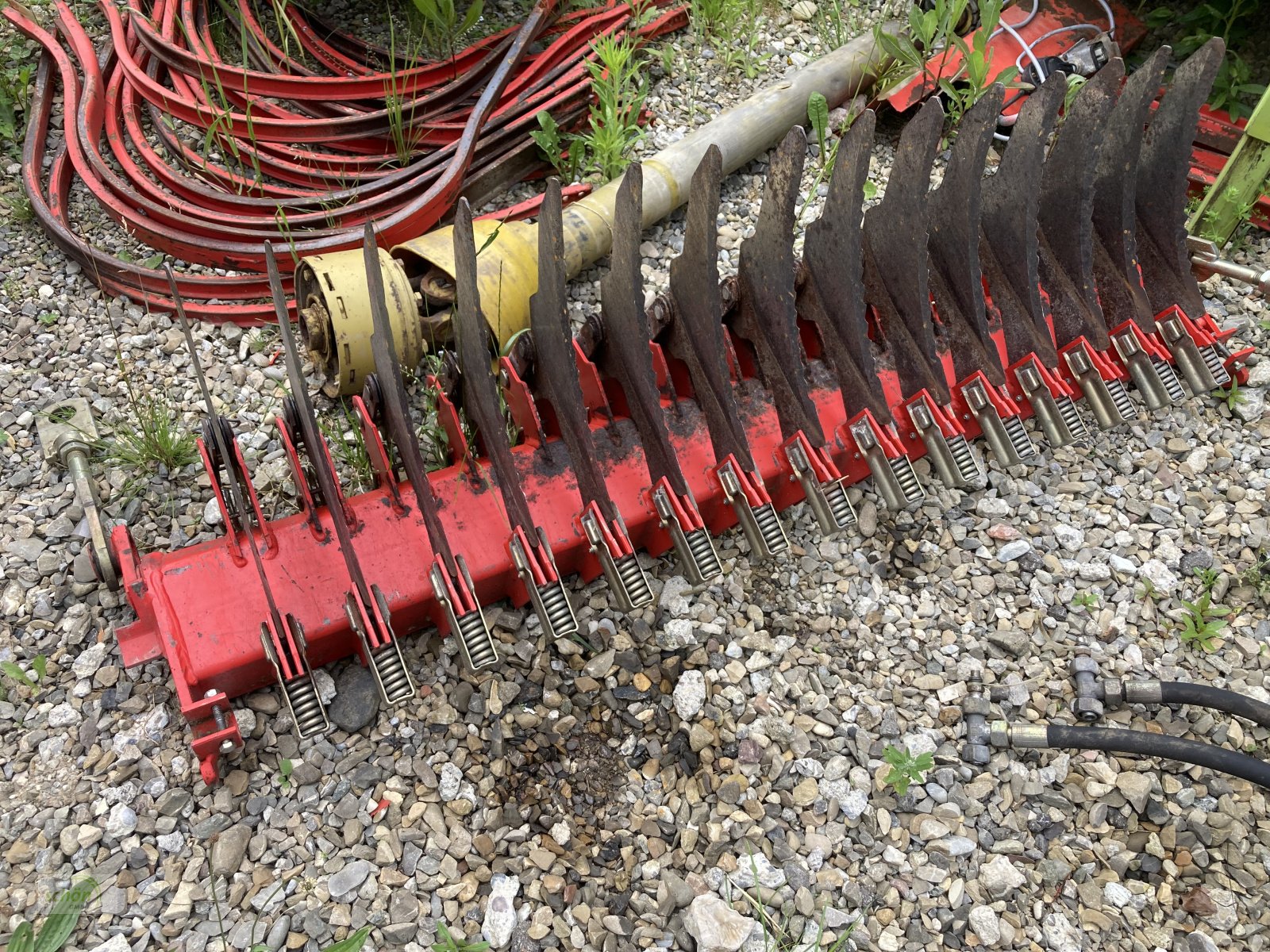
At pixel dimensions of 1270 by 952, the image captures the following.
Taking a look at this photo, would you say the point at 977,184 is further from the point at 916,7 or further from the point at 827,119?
the point at 916,7

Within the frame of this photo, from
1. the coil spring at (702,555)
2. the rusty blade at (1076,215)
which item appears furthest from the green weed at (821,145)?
the coil spring at (702,555)

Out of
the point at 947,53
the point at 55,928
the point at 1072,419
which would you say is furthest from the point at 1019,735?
the point at 947,53

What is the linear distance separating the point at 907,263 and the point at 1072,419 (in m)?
0.65

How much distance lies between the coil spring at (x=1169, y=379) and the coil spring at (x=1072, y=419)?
1.08ft

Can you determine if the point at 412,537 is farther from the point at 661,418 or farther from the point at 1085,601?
the point at 1085,601

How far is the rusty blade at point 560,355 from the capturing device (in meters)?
2.10

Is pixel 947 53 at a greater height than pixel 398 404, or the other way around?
pixel 947 53

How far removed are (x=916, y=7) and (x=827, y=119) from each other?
57 cm

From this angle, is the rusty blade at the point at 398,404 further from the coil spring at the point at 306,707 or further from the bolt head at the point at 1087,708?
the bolt head at the point at 1087,708

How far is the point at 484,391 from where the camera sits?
7.04 ft

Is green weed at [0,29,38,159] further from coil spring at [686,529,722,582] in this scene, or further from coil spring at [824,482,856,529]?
coil spring at [824,482,856,529]

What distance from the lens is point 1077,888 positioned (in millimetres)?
2049

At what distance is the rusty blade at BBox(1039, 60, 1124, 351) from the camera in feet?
8.46

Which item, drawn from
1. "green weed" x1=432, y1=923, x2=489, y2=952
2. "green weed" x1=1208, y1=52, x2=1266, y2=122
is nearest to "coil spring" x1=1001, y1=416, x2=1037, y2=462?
"green weed" x1=432, y1=923, x2=489, y2=952
